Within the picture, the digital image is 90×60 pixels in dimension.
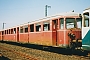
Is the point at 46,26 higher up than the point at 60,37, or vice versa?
the point at 46,26

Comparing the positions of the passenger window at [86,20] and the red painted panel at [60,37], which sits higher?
the passenger window at [86,20]

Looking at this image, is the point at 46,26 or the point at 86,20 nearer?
the point at 86,20

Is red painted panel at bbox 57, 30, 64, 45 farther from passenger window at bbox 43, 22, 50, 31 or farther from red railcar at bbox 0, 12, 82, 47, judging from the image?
passenger window at bbox 43, 22, 50, 31

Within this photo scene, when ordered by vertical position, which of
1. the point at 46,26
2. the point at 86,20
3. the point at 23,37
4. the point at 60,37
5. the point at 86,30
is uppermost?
the point at 86,20

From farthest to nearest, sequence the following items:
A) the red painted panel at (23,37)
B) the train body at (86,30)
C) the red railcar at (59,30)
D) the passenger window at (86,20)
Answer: the red painted panel at (23,37), the red railcar at (59,30), the passenger window at (86,20), the train body at (86,30)

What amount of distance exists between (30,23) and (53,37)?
621 centimetres

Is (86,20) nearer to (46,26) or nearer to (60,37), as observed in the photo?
(60,37)

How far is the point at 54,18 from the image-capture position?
44.3 ft

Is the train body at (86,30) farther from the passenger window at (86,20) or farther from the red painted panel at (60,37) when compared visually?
the red painted panel at (60,37)

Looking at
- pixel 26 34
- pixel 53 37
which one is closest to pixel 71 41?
pixel 53 37

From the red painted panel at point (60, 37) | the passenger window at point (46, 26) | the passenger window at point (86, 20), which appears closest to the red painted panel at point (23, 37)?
the passenger window at point (46, 26)

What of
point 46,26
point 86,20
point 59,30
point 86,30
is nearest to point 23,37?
point 46,26

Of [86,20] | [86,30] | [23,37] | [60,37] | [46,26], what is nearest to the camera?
[86,30]

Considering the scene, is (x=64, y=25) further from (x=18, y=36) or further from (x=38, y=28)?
(x=18, y=36)
